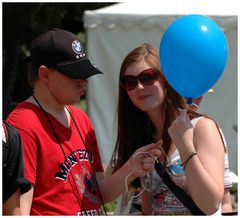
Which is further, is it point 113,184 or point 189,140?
point 113,184

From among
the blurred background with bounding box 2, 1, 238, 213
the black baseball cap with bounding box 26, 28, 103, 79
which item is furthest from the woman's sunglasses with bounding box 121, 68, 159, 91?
the blurred background with bounding box 2, 1, 238, 213

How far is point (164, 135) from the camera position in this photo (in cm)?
261

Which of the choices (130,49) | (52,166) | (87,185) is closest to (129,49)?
(130,49)

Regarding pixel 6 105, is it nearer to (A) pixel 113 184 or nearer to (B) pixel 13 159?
(A) pixel 113 184

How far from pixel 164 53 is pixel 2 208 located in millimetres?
942

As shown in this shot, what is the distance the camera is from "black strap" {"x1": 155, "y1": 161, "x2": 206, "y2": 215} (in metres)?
2.34

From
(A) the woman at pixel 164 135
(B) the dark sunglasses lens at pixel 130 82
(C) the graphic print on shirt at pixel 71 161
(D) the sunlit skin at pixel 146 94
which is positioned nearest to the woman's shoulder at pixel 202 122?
(A) the woman at pixel 164 135

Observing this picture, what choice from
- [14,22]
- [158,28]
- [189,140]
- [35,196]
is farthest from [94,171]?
[14,22]

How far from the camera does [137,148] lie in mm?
2707

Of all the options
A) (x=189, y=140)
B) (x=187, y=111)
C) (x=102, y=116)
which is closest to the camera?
(x=189, y=140)

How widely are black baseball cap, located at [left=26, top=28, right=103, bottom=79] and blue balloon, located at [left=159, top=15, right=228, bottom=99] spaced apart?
38 cm

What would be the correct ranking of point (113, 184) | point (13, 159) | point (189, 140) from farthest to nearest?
1. point (113, 184)
2. point (189, 140)
3. point (13, 159)

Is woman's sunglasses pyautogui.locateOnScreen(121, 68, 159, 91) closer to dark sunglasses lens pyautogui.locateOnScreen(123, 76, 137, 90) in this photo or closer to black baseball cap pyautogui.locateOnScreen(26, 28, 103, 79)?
dark sunglasses lens pyautogui.locateOnScreen(123, 76, 137, 90)

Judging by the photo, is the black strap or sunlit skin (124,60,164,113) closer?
the black strap
